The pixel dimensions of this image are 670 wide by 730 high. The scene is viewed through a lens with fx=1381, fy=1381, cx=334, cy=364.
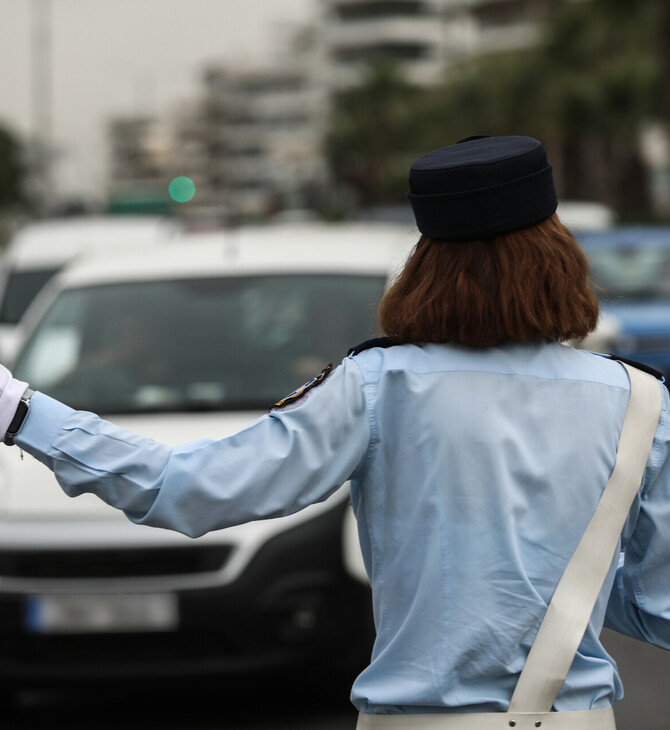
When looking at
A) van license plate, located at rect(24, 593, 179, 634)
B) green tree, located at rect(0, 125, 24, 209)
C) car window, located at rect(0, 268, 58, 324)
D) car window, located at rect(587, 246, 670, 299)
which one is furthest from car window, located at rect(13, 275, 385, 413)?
green tree, located at rect(0, 125, 24, 209)

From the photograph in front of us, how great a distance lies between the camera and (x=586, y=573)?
76.1 inches

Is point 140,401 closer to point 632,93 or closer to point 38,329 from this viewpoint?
point 38,329

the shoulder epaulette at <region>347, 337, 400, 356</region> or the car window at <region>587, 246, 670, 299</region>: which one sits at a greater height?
the shoulder epaulette at <region>347, 337, 400, 356</region>

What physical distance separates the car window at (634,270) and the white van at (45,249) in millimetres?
4247

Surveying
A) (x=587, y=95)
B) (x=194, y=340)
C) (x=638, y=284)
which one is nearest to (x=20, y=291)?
(x=194, y=340)

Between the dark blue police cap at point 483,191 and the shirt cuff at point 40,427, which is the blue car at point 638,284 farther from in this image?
the shirt cuff at point 40,427

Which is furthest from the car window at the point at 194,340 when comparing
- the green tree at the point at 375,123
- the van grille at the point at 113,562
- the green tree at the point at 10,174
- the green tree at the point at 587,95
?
the green tree at the point at 10,174

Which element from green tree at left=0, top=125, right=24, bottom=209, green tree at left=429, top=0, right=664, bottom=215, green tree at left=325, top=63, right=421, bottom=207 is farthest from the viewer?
green tree at left=0, top=125, right=24, bottom=209

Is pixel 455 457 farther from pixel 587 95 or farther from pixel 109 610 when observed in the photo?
pixel 587 95

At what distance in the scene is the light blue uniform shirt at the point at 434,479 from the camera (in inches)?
73.6

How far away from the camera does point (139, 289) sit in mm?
5633

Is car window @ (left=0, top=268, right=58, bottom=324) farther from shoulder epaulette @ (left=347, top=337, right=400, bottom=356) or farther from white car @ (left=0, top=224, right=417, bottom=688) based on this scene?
shoulder epaulette @ (left=347, top=337, right=400, bottom=356)

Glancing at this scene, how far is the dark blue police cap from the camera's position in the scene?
1.94m

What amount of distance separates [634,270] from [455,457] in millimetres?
11906
